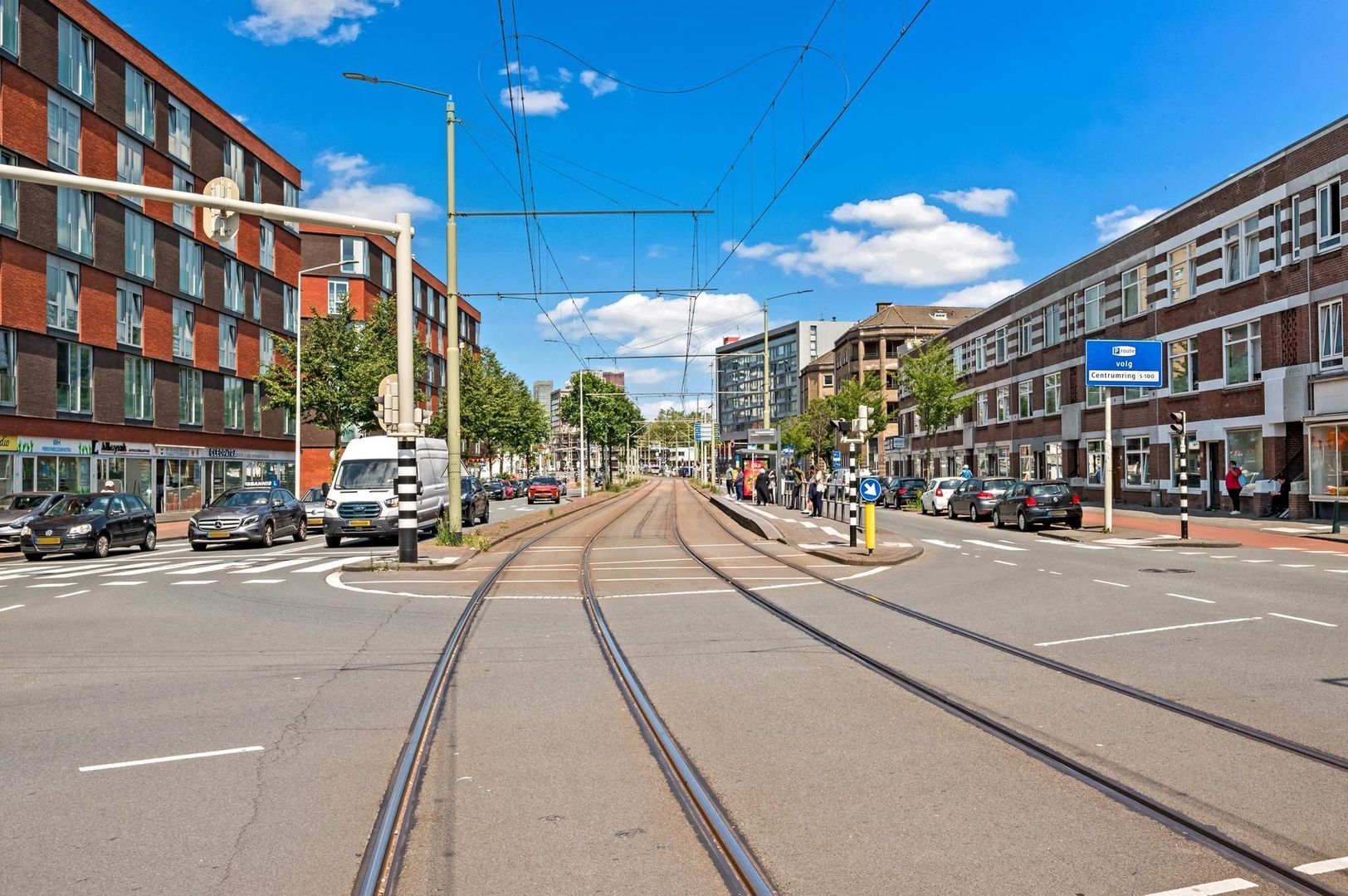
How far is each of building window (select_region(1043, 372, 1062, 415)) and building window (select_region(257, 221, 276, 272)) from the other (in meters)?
41.5

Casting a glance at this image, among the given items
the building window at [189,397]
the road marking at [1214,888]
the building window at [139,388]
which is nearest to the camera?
the road marking at [1214,888]

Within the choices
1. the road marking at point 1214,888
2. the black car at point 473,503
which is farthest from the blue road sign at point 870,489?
the road marking at point 1214,888

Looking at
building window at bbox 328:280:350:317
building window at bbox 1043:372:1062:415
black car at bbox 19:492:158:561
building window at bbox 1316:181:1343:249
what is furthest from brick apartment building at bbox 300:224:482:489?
building window at bbox 1316:181:1343:249

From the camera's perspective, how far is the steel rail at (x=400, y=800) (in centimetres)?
416

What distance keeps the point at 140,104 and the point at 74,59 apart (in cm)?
466

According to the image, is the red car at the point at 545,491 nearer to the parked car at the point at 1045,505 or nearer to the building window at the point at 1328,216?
the parked car at the point at 1045,505

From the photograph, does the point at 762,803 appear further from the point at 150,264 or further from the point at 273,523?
the point at 150,264

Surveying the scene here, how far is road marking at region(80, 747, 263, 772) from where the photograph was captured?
580 centimetres

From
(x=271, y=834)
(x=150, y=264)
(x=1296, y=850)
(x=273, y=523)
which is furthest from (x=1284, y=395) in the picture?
(x=150, y=264)

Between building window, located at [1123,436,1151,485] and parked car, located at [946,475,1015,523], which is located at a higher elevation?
building window, located at [1123,436,1151,485]

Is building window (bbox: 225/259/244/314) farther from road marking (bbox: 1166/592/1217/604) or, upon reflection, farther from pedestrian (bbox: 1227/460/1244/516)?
road marking (bbox: 1166/592/1217/604)

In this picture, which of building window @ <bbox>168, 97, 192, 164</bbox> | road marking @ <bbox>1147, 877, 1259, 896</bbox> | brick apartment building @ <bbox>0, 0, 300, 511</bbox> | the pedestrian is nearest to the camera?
road marking @ <bbox>1147, 877, 1259, 896</bbox>

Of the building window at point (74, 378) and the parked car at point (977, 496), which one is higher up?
the building window at point (74, 378)

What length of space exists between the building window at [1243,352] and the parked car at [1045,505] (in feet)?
28.3
